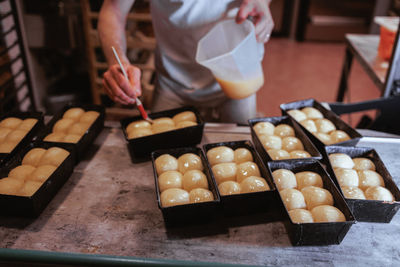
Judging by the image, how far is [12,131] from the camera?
135cm

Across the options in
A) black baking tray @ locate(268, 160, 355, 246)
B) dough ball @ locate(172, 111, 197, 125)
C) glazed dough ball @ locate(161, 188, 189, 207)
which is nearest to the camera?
black baking tray @ locate(268, 160, 355, 246)

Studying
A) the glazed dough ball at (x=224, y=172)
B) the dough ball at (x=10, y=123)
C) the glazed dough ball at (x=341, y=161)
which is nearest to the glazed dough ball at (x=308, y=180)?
the glazed dough ball at (x=341, y=161)

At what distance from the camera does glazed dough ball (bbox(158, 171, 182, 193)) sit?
42.6 inches

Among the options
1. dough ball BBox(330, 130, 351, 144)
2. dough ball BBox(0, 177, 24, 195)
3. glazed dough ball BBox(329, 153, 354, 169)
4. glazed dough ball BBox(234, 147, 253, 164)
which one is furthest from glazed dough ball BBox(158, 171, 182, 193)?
dough ball BBox(330, 130, 351, 144)

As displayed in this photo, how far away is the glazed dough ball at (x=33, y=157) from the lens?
1186 mm

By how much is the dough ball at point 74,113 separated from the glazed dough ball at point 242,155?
0.74m

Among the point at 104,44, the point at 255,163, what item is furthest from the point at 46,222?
the point at 104,44

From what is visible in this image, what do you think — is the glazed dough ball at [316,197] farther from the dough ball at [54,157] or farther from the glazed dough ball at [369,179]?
the dough ball at [54,157]

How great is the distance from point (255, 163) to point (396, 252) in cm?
49

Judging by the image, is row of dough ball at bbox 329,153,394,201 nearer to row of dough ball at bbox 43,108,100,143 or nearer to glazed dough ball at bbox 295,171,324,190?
glazed dough ball at bbox 295,171,324,190

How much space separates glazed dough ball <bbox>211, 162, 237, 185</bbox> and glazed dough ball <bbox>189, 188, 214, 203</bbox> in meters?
0.09

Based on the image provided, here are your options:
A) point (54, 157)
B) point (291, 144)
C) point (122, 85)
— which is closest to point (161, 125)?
point (122, 85)

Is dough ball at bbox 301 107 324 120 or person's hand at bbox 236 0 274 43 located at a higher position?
person's hand at bbox 236 0 274 43

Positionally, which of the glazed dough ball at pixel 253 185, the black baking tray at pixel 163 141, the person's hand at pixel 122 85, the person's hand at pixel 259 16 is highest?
the person's hand at pixel 259 16
